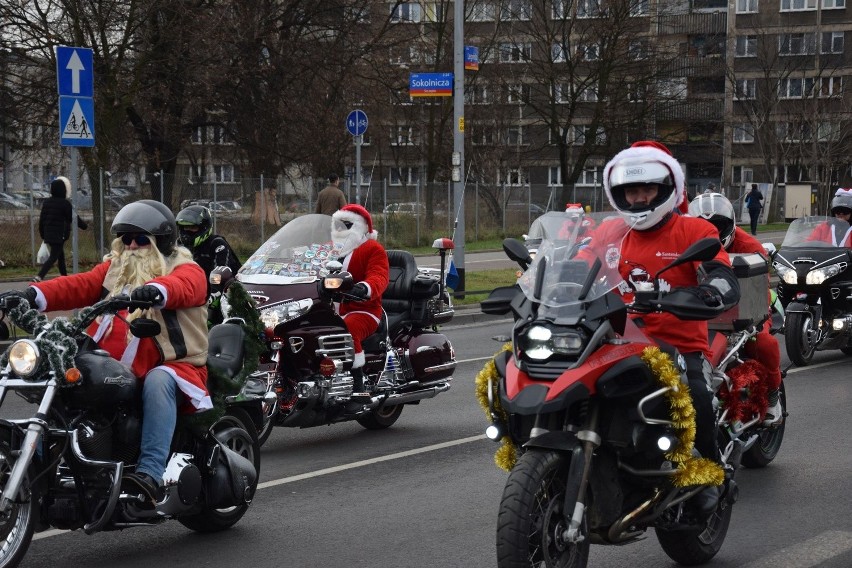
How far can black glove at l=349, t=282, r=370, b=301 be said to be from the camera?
9.18 m

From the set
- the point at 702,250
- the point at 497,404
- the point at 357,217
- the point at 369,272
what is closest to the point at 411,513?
the point at 497,404

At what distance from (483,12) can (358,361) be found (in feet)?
131

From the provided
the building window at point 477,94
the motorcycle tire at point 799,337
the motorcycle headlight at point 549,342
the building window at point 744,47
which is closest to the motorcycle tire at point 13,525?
the motorcycle headlight at point 549,342

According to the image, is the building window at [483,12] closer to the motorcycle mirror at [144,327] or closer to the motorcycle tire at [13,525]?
the motorcycle mirror at [144,327]

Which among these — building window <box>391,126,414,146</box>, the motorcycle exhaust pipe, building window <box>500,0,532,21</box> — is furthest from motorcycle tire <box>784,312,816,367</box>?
building window <box>391,126,414,146</box>

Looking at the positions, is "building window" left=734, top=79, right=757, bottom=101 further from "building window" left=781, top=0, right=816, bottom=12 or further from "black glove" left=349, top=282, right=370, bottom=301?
"black glove" left=349, top=282, right=370, bottom=301

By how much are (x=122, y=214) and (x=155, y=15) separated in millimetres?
21764

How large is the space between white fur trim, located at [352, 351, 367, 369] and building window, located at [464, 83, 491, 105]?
38.6m

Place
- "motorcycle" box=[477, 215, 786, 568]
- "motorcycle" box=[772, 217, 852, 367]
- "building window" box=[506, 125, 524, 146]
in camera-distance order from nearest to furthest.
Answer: "motorcycle" box=[477, 215, 786, 568]
"motorcycle" box=[772, 217, 852, 367]
"building window" box=[506, 125, 524, 146]

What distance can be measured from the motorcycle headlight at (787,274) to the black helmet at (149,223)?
972cm

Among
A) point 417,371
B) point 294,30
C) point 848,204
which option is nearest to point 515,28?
point 294,30

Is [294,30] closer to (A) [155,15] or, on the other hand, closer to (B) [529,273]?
(A) [155,15]

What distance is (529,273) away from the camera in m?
5.25

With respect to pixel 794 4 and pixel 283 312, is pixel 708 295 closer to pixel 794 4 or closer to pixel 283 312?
pixel 283 312
